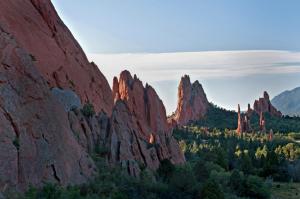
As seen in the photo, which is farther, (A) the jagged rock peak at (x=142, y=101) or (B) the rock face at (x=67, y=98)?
(A) the jagged rock peak at (x=142, y=101)

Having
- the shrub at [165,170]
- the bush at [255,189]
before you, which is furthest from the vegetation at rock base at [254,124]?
the shrub at [165,170]

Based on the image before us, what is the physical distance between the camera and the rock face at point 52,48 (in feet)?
131

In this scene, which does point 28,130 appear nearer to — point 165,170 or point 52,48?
point 52,48

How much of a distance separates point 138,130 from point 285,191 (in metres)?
21.4

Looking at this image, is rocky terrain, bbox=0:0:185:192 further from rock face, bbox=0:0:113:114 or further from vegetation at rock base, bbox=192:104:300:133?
vegetation at rock base, bbox=192:104:300:133

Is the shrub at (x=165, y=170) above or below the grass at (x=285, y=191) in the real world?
above

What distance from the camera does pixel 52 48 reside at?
148 feet

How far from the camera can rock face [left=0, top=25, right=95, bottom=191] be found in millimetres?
24344

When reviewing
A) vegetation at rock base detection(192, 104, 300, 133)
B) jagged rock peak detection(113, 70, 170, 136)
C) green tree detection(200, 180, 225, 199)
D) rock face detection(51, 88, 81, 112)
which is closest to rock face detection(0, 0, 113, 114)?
rock face detection(51, 88, 81, 112)

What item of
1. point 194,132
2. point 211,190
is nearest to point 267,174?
point 211,190

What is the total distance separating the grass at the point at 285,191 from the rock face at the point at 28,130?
3387cm

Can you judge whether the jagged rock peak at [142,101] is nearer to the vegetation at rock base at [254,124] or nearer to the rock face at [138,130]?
the rock face at [138,130]

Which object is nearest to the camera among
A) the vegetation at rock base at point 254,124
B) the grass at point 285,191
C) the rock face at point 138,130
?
the rock face at point 138,130

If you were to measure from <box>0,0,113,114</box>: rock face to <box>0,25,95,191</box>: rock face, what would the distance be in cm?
805
